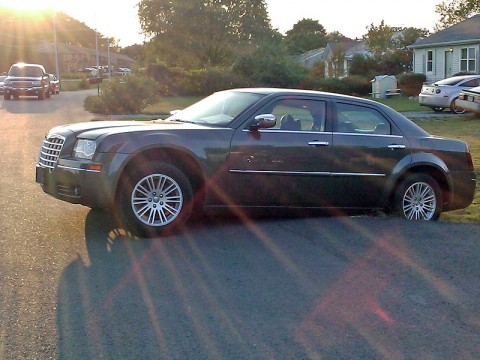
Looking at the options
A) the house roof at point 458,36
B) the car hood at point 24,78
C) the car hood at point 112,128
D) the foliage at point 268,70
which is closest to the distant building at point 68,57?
the foliage at point 268,70

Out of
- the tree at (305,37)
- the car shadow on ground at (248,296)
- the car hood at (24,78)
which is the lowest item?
the car shadow on ground at (248,296)

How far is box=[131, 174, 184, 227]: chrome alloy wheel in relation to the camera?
7.63m

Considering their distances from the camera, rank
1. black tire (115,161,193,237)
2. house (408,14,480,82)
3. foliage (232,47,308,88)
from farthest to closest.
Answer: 1. foliage (232,47,308,88)
2. house (408,14,480,82)
3. black tire (115,161,193,237)

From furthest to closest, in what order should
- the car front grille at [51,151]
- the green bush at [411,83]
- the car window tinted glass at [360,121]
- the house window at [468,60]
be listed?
the green bush at [411,83]
the house window at [468,60]
the car window tinted glass at [360,121]
the car front grille at [51,151]

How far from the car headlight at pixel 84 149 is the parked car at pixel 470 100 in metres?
19.6

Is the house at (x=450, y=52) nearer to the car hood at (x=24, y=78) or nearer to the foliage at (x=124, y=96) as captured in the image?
the foliage at (x=124, y=96)

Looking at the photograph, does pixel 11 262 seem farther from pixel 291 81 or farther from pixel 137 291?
pixel 291 81

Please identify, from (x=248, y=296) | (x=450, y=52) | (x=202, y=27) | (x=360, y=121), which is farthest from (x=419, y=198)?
(x=202, y=27)

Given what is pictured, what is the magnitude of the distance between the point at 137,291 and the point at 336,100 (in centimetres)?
401

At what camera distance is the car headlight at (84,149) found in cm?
751

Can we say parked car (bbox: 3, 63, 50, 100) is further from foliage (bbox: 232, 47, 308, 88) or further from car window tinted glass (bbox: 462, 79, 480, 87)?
car window tinted glass (bbox: 462, 79, 480, 87)

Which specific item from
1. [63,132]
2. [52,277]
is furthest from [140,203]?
[52,277]

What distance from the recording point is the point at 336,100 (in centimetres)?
889

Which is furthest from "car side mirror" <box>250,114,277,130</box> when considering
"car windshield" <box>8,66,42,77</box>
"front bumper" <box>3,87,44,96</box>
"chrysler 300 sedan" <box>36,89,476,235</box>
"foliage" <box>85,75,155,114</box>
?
"car windshield" <box>8,66,42,77</box>
